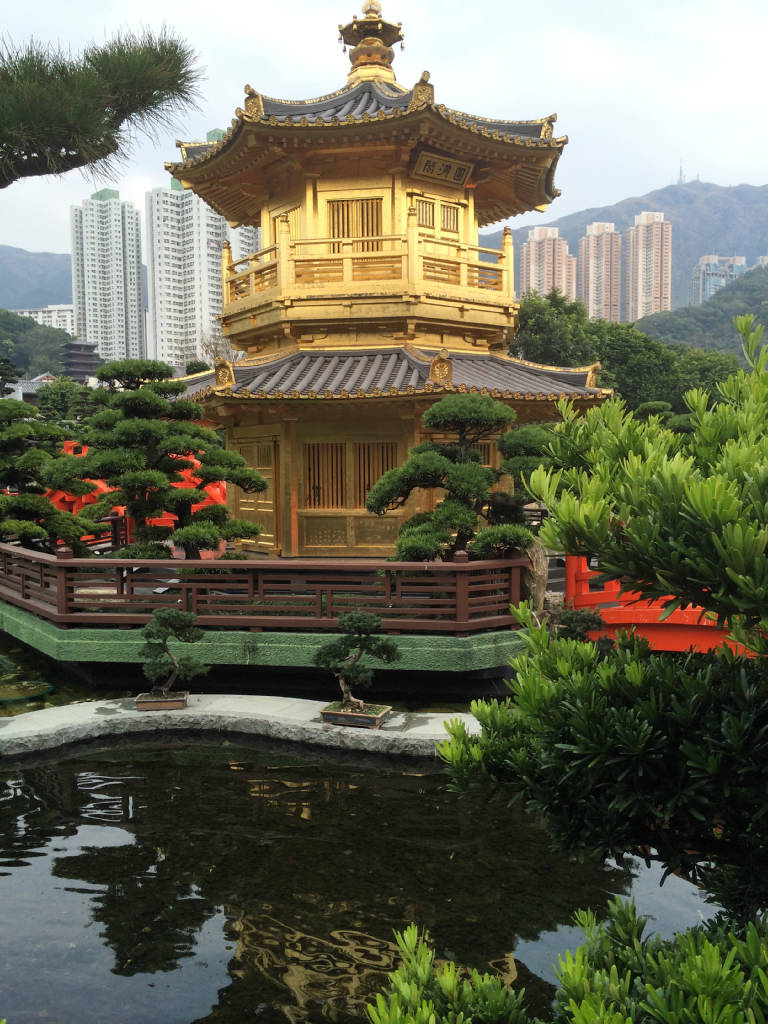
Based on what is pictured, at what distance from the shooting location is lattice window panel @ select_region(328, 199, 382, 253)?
13969mm

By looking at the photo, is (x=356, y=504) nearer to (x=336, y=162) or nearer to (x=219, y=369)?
(x=219, y=369)

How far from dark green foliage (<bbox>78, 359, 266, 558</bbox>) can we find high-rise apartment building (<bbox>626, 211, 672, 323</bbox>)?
460ft

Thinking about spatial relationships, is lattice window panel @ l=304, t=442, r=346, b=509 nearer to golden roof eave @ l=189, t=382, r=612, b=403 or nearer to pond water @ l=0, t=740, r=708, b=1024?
golden roof eave @ l=189, t=382, r=612, b=403

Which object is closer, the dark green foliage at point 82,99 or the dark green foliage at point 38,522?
the dark green foliage at point 82,99

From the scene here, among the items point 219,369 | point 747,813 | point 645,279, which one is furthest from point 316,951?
point 645,279

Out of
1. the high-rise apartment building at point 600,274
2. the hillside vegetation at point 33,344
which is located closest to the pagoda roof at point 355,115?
the hillside vegetation at point 33,344

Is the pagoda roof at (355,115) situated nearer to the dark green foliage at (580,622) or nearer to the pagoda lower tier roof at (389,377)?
the pagoda lower tier roof at (389,377)

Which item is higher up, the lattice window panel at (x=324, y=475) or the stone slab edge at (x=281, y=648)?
the lattice window panel at (x=324, y=475)

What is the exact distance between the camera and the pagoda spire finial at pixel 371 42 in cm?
1622

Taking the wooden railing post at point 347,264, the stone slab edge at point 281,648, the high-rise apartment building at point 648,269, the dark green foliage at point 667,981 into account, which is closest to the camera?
the dark green foliage at point 667,981

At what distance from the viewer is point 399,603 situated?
9.68 m

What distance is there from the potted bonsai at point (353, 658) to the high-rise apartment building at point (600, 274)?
12693 cm

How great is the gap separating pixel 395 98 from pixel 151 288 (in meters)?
91.9

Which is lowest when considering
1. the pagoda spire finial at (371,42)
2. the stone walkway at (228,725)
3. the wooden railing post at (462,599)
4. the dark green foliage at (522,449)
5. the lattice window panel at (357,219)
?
the stone walkway at (228,725)
